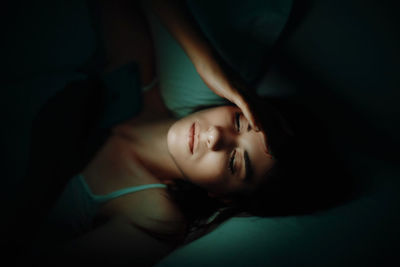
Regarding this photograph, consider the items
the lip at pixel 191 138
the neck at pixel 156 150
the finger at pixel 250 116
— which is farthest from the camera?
the neck at pixel 156 150

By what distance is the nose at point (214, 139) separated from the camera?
64cm

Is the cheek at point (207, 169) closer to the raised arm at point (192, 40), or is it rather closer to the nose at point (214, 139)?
the nose at point (214, 139)

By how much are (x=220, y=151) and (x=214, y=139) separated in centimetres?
5

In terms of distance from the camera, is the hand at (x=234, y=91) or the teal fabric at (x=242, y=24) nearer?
the hand at (x=234, y=91)

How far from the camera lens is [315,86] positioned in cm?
79

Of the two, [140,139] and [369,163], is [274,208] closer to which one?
[369,163]

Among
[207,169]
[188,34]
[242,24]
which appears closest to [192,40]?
[188,34]

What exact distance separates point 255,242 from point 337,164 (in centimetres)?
39

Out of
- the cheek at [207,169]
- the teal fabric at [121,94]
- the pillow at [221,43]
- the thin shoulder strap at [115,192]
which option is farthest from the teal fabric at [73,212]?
the pillow at [221,43]

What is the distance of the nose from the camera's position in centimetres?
64

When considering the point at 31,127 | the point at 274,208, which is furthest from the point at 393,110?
the point at 31,127

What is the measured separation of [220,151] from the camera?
26.2 inches

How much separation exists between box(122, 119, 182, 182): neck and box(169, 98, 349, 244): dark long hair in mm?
66

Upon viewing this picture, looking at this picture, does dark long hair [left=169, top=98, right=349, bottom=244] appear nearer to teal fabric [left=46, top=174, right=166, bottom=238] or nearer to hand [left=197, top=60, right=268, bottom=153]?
hand [left=197, top=60, right=268, bottom=153]
